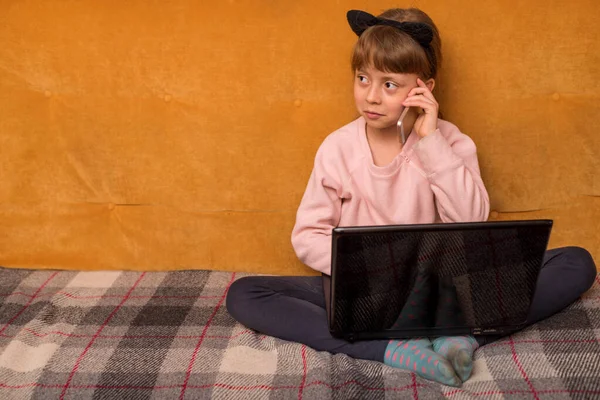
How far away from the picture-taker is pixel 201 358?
4.10ft

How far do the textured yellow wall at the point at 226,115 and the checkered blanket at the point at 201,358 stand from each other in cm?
18

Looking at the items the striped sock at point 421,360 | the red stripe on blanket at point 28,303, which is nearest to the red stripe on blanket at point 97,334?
the red stripe on blanket at point 28,303

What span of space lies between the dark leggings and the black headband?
53 cm

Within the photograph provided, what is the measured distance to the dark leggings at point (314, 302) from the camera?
126 cm

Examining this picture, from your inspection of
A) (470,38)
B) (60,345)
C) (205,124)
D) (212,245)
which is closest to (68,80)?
(205,124)

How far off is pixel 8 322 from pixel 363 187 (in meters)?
0.79

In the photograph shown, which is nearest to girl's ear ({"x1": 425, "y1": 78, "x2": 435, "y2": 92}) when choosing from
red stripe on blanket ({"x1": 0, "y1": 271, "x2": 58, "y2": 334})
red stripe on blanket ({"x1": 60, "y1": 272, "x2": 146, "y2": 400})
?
red stripe on blanket ({"x1": 60, "y1": 272, "x2": 146, "y2": 400})

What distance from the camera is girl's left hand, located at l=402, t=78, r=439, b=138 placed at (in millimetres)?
1348

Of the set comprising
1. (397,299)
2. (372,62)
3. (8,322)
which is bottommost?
(8,322)

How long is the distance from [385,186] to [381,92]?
0.20 m

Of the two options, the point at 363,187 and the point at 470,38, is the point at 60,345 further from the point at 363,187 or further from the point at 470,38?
the point at 470,38

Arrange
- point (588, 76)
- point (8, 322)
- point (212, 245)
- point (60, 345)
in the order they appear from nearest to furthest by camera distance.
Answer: point (60, 345), point (8, 322), point (588, 76), point (212, 245)

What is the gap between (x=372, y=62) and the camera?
1331 mm

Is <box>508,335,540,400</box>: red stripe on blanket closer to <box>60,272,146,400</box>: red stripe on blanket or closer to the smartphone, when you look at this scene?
the smartphone
